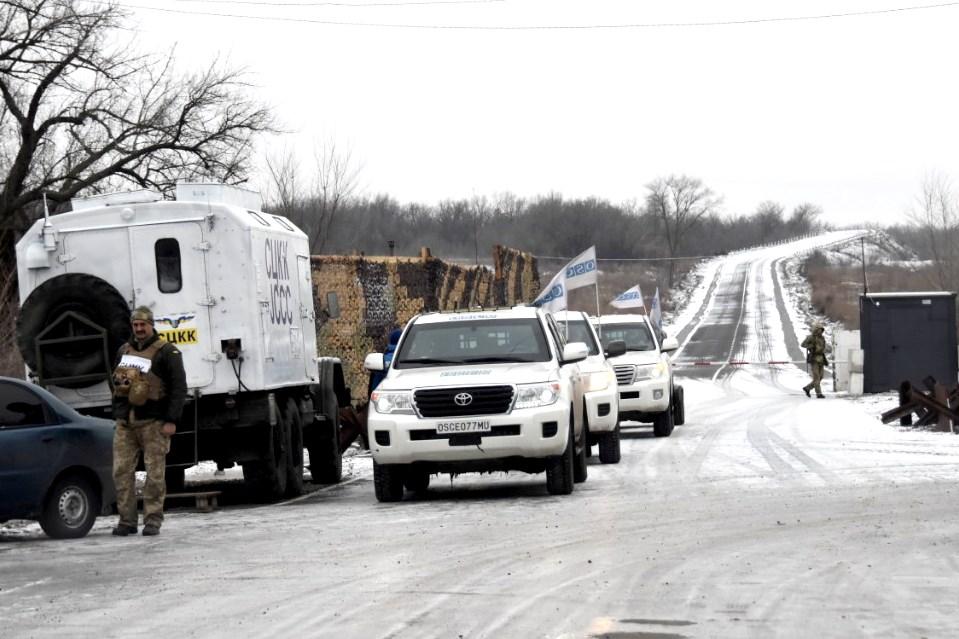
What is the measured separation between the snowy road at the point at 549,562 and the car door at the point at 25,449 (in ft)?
1.42

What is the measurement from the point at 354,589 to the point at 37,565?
304cm

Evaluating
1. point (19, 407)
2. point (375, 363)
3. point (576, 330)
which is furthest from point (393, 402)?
point (576, 330)

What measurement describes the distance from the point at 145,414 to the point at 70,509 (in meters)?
1.04

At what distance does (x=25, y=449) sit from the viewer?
12617mm

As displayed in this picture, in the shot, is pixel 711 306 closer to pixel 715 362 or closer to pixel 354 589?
pixel 715 362

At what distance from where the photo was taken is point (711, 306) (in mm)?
100562

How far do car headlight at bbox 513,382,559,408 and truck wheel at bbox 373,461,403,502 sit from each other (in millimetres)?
1377

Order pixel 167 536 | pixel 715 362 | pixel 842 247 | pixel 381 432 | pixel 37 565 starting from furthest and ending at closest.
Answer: pixel 842 247, pixel 715 362, pixel 381 432, pixel 167 536, pixel 37 565

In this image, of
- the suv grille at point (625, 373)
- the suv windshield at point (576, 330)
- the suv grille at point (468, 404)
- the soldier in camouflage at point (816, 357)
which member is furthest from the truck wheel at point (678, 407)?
the suv grille at point (468, 404)

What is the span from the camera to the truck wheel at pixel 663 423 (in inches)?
974

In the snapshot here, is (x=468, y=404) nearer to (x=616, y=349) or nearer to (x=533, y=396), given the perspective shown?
(x=533, y=396)

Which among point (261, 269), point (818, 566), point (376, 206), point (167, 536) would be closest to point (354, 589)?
point (818, 566)

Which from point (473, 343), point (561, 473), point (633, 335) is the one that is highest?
point (473, 343)

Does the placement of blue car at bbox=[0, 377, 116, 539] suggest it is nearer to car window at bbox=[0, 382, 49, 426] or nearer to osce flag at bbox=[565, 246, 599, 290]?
car window at bbox=[0, 382, 49, 426]
